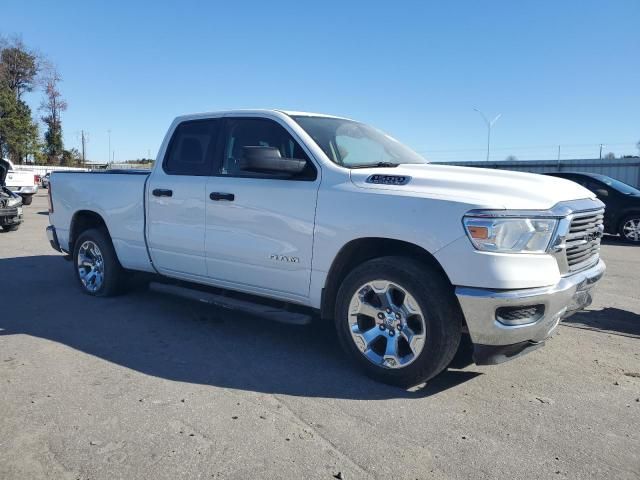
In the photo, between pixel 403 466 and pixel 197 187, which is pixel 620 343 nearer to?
pixel 403 466

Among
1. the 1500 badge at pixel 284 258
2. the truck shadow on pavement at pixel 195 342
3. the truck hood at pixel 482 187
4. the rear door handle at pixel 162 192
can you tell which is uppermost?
the truck hood at pixel 482 187

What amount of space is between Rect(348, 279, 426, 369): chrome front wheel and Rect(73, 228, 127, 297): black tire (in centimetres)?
335

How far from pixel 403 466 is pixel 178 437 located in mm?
1276

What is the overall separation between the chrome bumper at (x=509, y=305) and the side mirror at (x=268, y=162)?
1597 mm

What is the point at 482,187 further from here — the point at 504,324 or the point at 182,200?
the point at 182,200

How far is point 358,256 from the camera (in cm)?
428

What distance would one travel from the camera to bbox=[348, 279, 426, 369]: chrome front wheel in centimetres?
381

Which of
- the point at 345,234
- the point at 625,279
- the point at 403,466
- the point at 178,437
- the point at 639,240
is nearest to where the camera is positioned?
the point at 403,466

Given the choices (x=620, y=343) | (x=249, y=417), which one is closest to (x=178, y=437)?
(x=249, y=417)

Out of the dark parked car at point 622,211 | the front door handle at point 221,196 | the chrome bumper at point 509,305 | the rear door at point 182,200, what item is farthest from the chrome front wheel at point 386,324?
the dark parked car at point 622,211

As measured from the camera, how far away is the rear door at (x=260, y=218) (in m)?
4.38

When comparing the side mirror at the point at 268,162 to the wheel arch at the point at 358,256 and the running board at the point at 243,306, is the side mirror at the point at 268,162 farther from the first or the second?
the running board at the point at 243,306

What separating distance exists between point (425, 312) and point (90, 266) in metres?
4.46

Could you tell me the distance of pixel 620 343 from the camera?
4.96 metres
